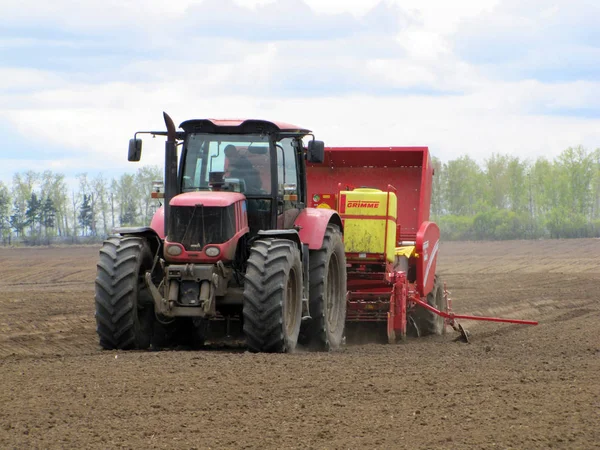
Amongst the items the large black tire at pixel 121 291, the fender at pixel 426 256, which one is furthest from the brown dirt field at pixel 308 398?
the fender at pixel 426 256

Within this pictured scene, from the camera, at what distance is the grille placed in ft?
33.7

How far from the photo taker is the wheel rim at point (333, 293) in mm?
12195

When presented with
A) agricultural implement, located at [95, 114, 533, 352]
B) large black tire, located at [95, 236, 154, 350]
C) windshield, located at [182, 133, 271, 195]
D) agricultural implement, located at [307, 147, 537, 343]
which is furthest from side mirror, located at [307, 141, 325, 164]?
agricultural implement, located at [307, 147, 537, 343]

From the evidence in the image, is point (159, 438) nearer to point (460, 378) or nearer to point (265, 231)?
point (460, 378)

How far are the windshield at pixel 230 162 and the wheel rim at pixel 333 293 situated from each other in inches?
65.8

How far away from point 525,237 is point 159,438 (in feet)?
180

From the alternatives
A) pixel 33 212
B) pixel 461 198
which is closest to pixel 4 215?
Answer: pixel 33 212

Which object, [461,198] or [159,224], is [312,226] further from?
[461,198]

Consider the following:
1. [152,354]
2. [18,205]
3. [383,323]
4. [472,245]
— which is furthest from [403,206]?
[18,205]

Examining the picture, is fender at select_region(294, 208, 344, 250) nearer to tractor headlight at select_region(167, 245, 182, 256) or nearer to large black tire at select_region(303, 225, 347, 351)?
large black tire at select_region(303, 225, 347, 351)

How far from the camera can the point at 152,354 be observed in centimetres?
971

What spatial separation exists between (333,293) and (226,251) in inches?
99.7

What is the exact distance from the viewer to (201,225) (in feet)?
33.9

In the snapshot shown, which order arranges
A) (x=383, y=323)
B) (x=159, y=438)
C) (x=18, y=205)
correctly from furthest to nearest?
(x=18, y=205) < (x=383, y=323) < (x=159, y=438)
